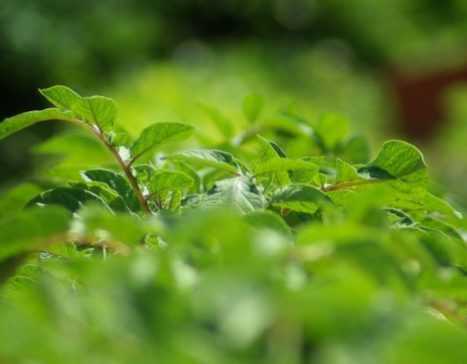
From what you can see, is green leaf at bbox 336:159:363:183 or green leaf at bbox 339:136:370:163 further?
green leaf at bbox 339:136:370:163

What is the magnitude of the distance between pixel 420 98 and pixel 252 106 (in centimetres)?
865

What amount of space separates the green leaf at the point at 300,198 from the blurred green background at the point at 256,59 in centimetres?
382

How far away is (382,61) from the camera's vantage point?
10695 mm

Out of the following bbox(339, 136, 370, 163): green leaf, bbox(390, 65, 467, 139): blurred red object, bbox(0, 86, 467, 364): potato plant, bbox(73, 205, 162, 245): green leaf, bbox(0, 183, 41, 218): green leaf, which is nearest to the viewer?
bbox(0, 86, 467, 364): potato plant

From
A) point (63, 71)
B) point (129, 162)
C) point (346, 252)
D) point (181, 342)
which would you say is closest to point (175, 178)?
point (129, 162)

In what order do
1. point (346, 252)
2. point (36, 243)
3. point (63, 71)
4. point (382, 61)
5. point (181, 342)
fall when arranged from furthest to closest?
point (382, 61) < point (63, 71) < point (36, 243) < point (346, 252) < point (181, 342)

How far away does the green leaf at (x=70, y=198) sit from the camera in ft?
3.22

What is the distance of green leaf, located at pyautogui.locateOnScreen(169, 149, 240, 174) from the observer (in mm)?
1011

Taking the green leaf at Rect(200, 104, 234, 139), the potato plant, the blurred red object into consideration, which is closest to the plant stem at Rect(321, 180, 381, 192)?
the potato plant

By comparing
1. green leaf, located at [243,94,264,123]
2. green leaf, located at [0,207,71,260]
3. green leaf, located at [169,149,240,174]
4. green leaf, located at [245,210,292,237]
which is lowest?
green leaf, located at [243,94,264,123]

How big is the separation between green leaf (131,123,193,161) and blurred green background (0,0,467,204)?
3.71 meters

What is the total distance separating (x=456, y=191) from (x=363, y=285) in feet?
15.7

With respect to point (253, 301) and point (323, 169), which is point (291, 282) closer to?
point (253, 301)

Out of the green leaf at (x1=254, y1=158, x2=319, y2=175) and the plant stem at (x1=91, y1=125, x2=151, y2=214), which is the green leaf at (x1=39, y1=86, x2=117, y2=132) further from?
the green leaf at (x1=254, y1=158, x2=319, y2=175)
